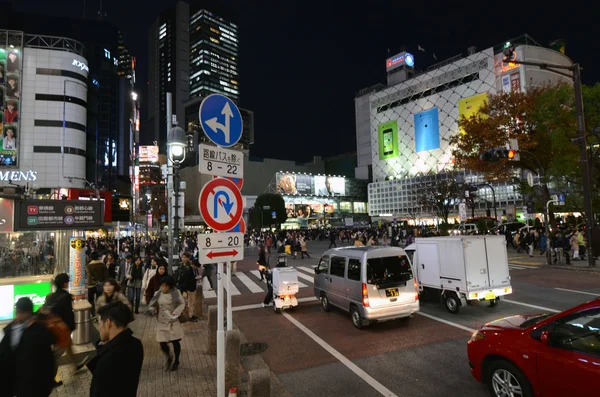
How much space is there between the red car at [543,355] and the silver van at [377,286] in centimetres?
303

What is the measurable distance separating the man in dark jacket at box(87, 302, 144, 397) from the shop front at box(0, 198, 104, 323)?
17.1ft

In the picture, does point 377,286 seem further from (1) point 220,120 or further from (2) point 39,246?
(2) point 39,246

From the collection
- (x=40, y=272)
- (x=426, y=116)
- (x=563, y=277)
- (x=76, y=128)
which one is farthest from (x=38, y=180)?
(x=426, y=116)

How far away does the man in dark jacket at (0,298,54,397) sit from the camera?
3160 mm

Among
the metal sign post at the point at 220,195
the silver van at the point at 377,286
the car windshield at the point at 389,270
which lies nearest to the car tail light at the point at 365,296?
the silver van at the point at 377,286

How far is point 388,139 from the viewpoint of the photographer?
273ft

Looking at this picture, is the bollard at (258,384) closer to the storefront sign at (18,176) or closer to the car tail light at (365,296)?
the car tail light at (365,296)

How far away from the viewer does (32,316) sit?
3688mm

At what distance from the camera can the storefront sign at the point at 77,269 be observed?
28.7 feet

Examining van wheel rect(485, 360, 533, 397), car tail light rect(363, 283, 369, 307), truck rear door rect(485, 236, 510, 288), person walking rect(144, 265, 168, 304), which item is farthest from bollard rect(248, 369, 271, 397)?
truck rear door rect(485, 236, 510, 288)

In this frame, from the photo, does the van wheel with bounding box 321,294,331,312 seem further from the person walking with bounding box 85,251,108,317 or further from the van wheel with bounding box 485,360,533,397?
the person walking with bounding box 85,251,108,317

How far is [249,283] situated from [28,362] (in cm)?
1240

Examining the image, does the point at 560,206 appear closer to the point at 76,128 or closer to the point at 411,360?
the point at 411,360

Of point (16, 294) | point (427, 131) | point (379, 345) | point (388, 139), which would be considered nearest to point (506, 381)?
point (379, 345)
